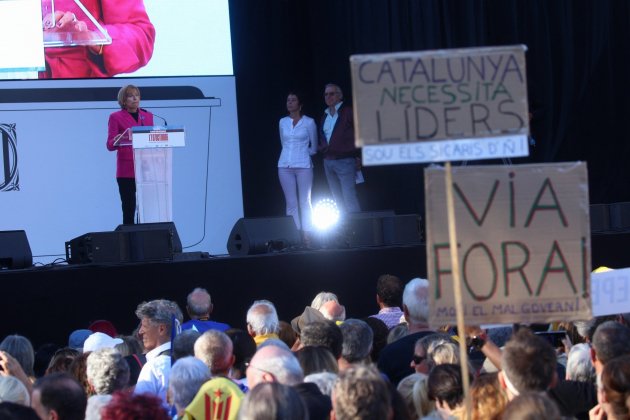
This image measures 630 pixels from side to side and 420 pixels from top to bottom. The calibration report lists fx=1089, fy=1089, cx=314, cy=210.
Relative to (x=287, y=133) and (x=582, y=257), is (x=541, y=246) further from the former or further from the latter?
(x=287, y=133)

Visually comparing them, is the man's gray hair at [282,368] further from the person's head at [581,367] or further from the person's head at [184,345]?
the person's head at [581,367]

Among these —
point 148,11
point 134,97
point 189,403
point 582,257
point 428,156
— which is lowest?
point 189,403

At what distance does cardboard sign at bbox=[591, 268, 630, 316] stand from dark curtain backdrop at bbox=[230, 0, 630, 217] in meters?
7.32

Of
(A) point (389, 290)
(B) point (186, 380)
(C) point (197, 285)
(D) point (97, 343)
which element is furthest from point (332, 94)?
(B) point (186, 380)

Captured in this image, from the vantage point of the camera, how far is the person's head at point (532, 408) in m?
2.89

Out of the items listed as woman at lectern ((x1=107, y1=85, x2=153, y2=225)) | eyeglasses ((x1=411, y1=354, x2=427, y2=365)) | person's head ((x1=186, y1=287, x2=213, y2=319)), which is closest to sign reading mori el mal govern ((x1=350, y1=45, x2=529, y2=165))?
eyeglasses ((x1=411, y1=354, x2=427, y2=365))

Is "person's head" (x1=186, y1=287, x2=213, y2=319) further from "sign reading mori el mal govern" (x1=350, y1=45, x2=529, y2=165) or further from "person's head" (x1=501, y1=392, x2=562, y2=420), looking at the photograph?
"person's head" (x1=501, y1=392, x2=562, y2=420)

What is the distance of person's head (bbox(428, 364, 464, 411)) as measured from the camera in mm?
3777

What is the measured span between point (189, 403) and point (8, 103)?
7.15 m

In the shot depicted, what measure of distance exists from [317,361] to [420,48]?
769 centimetres

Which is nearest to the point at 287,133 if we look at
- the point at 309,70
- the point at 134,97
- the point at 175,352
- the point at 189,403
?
the point at 309,70

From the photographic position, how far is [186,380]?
4.01m

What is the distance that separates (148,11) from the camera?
10797 millimetres

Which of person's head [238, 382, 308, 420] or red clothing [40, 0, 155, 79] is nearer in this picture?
person's head [238, 382, 308, 420]
